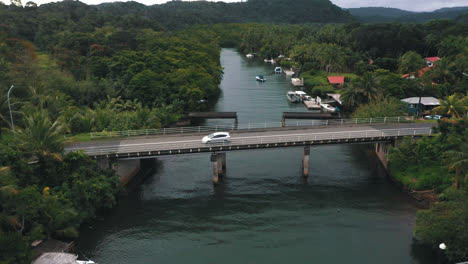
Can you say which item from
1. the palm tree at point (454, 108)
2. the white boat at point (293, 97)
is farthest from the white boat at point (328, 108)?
the palm tree at point (454, 108)

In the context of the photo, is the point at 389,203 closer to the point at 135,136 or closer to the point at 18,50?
the point at 135,136

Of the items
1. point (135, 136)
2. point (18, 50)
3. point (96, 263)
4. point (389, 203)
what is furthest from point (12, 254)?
point (18, 50)

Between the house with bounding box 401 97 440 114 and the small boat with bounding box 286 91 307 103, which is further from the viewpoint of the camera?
the small boat with bounding box 286 91 307 103

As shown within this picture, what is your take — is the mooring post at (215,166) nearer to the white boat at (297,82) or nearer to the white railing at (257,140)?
the white railing at (257,140)

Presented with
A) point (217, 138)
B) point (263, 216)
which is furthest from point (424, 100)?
point (263, 216)

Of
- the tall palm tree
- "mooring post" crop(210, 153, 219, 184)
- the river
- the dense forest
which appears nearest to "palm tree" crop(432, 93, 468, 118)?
the dense forest

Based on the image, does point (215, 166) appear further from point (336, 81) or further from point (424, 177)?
point (336, 81)

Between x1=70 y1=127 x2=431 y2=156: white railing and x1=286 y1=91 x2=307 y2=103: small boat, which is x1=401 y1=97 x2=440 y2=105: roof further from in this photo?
x1=286 y1=91 x2=307 y2=103: small boat
